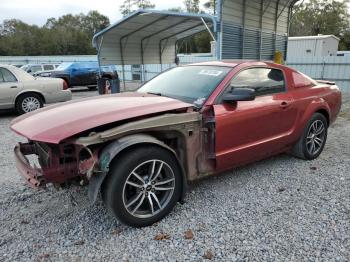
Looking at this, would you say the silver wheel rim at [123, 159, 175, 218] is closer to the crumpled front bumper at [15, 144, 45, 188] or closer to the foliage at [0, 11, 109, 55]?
the crumpled front bumper at [15, 144, 45, 188]

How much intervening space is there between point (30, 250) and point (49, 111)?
1422 millimetres

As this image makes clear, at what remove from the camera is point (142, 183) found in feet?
9.55

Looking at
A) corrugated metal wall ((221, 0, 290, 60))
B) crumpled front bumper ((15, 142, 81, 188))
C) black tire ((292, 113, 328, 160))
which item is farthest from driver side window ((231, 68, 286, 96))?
corrugated metal wall ((221, 0, 290, 60))

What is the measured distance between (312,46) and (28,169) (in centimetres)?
2151

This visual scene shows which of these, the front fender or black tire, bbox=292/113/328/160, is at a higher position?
the front fender

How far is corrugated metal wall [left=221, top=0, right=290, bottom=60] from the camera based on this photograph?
10.9 meters

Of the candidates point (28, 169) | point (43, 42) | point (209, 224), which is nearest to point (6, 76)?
point (28, 169)

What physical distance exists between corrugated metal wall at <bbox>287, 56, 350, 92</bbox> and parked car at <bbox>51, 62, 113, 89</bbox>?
10208mm

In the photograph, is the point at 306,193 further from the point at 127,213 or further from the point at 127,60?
the point at 127,60

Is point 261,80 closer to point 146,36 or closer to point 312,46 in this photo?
point 146,36

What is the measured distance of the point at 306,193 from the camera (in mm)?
3660

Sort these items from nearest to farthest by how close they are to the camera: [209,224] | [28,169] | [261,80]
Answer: [28,169]
[209,224]
[261,80]

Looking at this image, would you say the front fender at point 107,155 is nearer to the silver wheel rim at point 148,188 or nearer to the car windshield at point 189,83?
the silver wheel rim at point 148,188

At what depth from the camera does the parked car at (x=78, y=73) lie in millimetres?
15883
